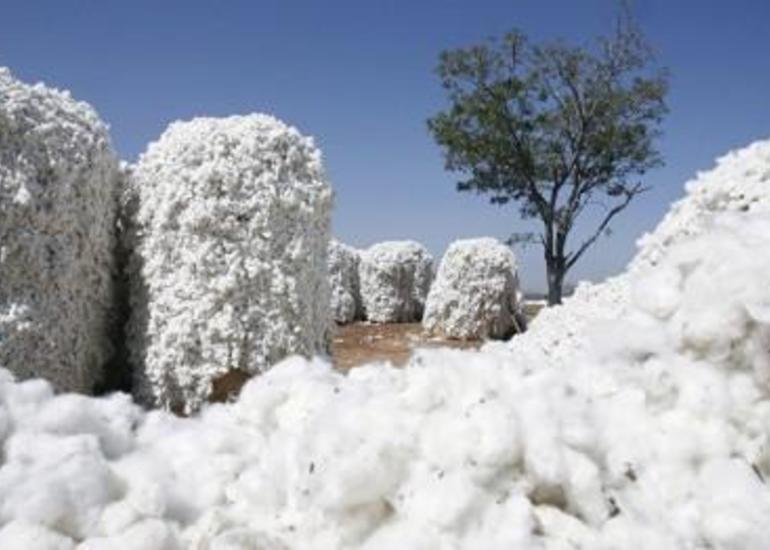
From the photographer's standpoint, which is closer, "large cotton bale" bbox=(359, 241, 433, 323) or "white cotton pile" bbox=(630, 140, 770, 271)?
"white cotton pile" bbox=(630, 140, 770, 271)

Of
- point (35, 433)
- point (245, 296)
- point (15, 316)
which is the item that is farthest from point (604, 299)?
point (15, 316)

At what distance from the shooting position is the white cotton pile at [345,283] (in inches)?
916

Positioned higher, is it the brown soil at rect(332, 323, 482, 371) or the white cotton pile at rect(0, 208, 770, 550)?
the white cotton pile at rect(0, 208, 770, 550)

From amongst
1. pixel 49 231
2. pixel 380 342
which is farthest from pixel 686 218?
pixel 380 342

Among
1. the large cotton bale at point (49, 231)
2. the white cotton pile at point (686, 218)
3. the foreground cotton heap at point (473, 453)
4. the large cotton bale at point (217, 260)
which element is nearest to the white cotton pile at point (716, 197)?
the white cotton pile at point (686, 218)

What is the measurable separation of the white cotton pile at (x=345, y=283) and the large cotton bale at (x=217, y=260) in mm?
16533

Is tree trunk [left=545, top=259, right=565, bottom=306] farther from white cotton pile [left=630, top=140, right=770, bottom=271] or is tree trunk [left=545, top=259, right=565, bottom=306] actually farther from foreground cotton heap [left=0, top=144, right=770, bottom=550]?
foreground cotton heap [left=0, top=144, right=770, bottom=550]

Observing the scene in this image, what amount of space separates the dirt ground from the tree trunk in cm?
80

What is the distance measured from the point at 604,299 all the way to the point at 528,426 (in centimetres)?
172

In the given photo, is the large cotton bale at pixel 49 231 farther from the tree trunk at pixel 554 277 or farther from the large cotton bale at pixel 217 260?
the tree trunk at pixel 554 277

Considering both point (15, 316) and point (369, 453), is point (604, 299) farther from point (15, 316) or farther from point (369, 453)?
point (15, 316)

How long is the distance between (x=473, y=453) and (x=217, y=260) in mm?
4016

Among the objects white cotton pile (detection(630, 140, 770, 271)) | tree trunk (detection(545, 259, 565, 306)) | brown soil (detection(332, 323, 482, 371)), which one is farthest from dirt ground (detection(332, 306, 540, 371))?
white cotton pile (detection(630, 140, 770, 271))

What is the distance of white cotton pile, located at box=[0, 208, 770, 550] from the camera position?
198 centimetres
